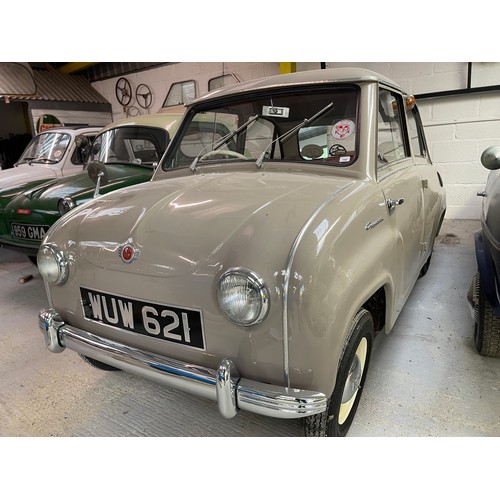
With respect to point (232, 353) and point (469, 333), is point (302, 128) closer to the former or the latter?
point (232, 353)

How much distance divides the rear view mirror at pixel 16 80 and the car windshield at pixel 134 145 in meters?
5.58

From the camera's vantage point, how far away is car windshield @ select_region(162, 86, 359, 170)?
2.03m

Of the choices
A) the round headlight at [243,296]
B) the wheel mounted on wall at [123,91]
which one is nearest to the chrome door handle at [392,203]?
the round headlight at [243,296]

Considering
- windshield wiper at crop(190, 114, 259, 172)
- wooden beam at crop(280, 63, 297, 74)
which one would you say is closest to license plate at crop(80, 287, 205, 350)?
windshield wiper at crop(190, 114, 259, 172)

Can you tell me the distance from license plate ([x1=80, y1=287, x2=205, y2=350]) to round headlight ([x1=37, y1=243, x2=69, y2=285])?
0.42ft

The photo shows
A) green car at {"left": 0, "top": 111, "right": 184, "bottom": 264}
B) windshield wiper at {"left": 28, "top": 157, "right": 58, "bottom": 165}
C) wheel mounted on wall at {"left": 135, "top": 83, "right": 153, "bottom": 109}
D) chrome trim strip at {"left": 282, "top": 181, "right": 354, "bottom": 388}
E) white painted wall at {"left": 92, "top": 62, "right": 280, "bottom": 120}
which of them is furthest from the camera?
wheel mounted on wall at {"left": 135, "top": 83, "right": 153, "bottom": 109}

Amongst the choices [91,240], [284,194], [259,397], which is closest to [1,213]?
[91,240]

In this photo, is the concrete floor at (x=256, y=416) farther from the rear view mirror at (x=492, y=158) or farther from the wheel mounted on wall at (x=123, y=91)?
the wheel mounted on wall at (x=123, y=91)

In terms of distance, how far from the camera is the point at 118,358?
1.62 metres

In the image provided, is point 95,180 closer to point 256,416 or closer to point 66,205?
point 66,205

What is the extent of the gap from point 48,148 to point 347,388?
5.31m

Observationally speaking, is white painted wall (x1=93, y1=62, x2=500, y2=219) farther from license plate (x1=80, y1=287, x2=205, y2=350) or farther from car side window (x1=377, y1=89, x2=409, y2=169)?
license plate (x1=80, y1=287, x2=205, y2=350)

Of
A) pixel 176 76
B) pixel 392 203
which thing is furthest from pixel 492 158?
pixel 176 76

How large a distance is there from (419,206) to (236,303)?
1.79 m
